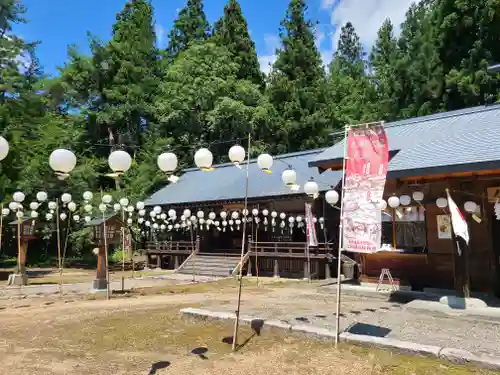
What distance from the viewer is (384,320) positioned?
27.0ft

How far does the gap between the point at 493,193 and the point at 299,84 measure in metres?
29.7

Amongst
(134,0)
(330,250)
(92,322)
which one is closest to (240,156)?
(92,322)

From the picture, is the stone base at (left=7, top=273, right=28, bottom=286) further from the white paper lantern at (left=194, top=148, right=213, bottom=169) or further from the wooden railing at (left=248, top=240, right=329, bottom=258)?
the white paper lantern at (left=194, top=148, right=213, bottom=169)

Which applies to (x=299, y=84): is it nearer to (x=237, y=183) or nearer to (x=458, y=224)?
(x=237, y=183)

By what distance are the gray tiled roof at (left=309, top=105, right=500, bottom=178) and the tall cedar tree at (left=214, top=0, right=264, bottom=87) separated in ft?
93.0

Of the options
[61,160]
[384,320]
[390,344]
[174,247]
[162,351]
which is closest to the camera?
A: [390,344]

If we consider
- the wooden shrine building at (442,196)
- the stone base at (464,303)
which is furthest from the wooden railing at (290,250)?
the stone base at (464,303)

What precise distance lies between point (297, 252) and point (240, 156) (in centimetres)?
1293

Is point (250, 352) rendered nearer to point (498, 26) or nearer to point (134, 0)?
point (498, 26)

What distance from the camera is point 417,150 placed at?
10594 mm

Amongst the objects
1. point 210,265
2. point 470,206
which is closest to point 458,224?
point 470,206

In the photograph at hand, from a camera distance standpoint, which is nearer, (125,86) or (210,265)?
(210,265)

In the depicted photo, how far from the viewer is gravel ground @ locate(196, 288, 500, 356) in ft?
22.1

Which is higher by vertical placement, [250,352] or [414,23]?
[414,23]
